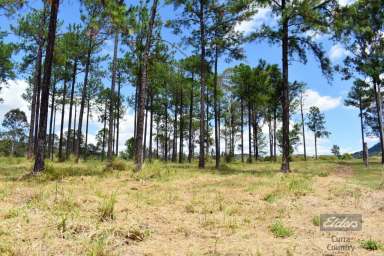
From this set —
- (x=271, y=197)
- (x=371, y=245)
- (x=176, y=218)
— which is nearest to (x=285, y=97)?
(x=271, y=197)

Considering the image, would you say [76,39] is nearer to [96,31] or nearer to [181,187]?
[96,31]

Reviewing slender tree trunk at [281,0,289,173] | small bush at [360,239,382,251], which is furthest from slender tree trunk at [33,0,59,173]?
slender tree trunk at [281,0,289,173]

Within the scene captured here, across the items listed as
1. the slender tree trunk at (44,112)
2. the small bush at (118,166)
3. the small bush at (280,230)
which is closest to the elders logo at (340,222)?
the small bush at (280,230)

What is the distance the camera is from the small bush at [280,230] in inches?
256

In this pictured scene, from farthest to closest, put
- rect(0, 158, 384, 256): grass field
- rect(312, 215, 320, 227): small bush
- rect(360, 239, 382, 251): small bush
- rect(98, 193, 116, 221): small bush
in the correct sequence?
rect(312, 215, 320, 227): small bush
rect(98, 193, 116, 221): small bush
rect(360, 239, 382, 251): small bush
rect(0, 158, 384, 256): grass field

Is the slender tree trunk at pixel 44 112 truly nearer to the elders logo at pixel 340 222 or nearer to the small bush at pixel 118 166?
the small bush at pixel 118 166

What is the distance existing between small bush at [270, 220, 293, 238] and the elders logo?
826 millimetres

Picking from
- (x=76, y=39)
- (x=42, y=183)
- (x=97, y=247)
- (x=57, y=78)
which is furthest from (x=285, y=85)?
(x=57, y=78)

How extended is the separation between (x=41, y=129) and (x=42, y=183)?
244 centimetres

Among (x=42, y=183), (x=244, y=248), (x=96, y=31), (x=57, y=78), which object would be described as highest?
(x=57, y=78)

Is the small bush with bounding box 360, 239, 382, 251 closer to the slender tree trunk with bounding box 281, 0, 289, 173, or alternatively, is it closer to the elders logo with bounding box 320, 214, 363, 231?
the elders logo with bounding box 320, 214, 363, 231

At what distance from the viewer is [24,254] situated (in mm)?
4914

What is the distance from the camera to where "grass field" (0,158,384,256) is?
559 centimetres

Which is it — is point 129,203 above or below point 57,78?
below
